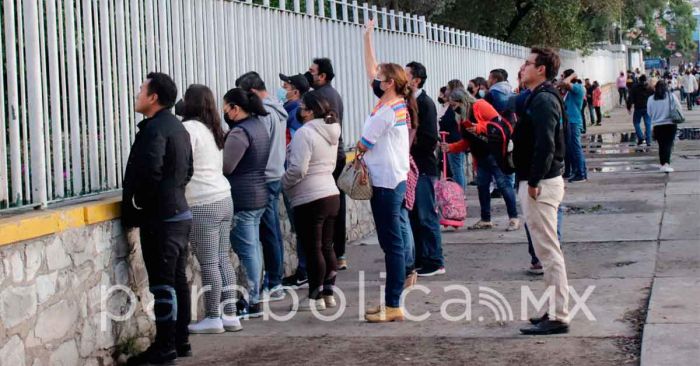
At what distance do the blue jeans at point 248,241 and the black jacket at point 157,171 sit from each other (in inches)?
46.4

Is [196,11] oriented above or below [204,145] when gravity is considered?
above

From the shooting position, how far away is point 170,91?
7055mm

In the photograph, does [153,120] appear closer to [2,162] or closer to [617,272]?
[2,162]

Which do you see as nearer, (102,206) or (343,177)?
(102,206)

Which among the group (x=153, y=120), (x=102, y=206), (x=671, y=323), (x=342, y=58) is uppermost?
(x=342, y=58)

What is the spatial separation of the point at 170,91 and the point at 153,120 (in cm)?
22

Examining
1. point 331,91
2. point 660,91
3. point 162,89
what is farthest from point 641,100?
point 162,89

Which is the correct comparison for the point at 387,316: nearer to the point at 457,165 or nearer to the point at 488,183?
the point at 488,183

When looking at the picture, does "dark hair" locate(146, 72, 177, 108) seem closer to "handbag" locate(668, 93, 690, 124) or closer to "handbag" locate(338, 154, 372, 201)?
"handbag" locate(338, 154, 372, 201)

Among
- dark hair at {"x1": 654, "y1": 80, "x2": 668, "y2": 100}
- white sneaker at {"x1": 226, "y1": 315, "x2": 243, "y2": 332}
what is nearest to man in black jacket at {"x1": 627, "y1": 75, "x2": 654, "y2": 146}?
dark hair at {"x1": 654, "y1": 80, "x2": 668, "y2": 100}

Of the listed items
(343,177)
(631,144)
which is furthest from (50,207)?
(631,144)

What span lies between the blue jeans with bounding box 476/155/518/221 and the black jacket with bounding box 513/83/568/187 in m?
4.39

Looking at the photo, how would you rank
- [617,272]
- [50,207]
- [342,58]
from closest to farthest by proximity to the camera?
[50,207], [617,272], [342,58]

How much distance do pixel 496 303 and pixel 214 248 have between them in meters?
2.20
